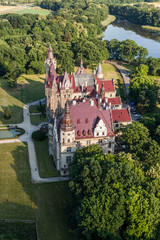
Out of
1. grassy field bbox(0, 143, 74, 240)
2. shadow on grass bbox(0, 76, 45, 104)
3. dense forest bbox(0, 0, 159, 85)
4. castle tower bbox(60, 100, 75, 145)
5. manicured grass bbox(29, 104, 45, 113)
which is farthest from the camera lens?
dense forest bbox(0, 0, 159, 85)

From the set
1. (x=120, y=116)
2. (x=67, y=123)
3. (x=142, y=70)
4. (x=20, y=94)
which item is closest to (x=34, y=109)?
(x=20, y=94)

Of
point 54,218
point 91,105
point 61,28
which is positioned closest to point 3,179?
point 54,218

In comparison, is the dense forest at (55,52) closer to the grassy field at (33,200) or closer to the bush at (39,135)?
the bush at (39,135)

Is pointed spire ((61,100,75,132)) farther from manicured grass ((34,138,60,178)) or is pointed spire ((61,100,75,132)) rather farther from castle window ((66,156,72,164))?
manicured grass ((34,138,60,178))

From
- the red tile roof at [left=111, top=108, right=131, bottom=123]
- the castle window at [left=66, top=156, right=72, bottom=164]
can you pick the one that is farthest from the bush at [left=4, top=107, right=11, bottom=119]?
the castle window at [left=66, top=156, right=72, bottom=164]

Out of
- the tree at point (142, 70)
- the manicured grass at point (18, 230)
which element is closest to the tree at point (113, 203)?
the manicured grass at point (18, 230)

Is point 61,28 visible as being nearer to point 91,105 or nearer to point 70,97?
point 70,97
